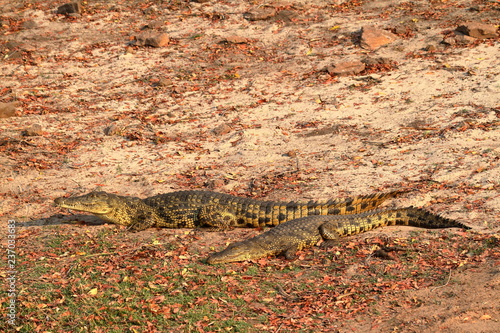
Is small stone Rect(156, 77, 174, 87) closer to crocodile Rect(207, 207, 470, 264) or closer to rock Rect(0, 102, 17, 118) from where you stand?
rock Rect(0, 102, 17, 118)

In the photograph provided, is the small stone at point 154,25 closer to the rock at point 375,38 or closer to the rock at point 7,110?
the rock at point 7,110

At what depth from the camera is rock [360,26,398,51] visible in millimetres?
14617

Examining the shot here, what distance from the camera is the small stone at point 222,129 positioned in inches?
A: 474

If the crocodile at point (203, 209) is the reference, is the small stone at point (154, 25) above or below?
above

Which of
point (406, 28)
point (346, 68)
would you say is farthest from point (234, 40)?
point (406, 28)

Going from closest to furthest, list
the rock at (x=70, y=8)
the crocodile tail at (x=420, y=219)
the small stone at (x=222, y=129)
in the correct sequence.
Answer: the crocodile tail at (x=420, y=219)
the small stone at (x=222, y=129)
the rock at (x=70, y=8)

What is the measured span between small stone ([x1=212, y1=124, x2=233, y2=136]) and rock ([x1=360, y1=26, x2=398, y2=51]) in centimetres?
466

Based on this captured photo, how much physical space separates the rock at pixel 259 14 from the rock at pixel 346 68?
364 cm

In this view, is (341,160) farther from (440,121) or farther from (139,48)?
(139,48)

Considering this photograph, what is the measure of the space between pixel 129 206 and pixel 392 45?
28.1ft

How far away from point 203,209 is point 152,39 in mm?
8407

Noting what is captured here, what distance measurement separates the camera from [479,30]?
14133 mm

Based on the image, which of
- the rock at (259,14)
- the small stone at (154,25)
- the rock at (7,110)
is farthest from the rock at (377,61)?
the rock at (7,110)

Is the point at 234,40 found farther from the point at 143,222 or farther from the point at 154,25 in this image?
the point at 143,222
